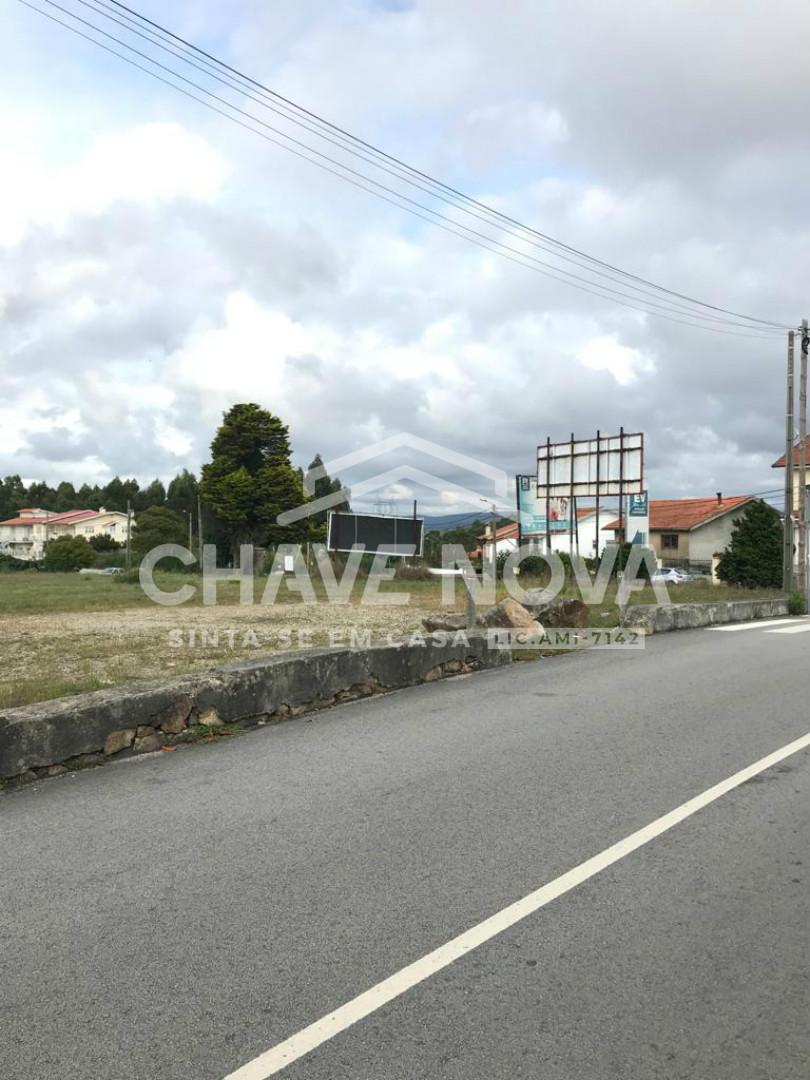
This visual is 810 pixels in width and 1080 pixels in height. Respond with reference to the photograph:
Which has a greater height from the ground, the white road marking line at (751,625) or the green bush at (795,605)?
the green bush at (795,605)

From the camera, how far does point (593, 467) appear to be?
34281mm

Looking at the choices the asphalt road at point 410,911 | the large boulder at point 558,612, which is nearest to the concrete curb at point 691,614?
the large boulder at point 558,612

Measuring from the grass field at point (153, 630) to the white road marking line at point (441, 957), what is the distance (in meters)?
4.93

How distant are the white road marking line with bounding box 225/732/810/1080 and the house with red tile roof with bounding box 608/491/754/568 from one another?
60429 mm

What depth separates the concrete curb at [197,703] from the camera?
5906 millimetres

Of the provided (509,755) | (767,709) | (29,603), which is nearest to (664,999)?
(509,755)

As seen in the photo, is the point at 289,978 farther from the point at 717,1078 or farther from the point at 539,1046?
the point at 717,1078

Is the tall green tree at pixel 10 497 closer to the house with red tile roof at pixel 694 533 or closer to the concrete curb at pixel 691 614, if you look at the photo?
the house with red tile roof at pixel 694 533

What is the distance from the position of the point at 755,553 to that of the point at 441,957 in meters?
33.3

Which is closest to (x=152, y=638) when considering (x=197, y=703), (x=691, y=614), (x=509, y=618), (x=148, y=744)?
(x=509, y=618)

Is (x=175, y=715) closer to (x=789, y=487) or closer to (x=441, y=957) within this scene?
(x=441, y=957)

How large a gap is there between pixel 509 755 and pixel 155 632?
29.8ft

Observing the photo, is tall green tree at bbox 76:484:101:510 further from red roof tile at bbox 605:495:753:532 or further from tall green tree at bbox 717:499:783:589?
tall green tree at bbox 717:499:783:589

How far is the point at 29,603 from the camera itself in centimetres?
2177
